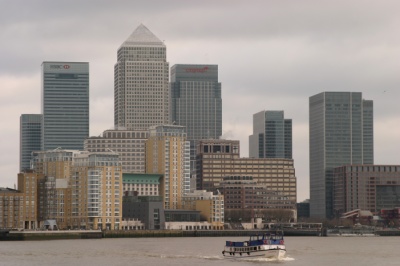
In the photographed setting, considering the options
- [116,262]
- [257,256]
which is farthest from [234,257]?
[116,262]

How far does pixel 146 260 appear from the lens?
19462 centimetres

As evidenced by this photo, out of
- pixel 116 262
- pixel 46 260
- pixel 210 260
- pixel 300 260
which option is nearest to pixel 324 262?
pixel 300 260

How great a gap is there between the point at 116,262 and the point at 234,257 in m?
21.2

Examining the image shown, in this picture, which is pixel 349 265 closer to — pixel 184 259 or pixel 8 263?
pixel 184 259

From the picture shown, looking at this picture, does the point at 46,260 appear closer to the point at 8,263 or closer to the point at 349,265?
the point at 8,263

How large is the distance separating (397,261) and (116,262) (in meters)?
47.6

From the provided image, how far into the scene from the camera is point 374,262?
19450 cm

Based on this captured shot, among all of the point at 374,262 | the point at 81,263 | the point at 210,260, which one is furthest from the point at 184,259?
the point at 374,262

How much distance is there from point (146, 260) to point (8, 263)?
75.1ft

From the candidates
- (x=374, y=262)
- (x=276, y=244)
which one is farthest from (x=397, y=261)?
(x=276, y=244)

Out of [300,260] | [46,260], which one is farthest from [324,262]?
[46,260]

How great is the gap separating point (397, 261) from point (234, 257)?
27.6 meters

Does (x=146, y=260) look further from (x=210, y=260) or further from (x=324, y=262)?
(x=324, y=262)

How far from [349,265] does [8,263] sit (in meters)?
55.1
